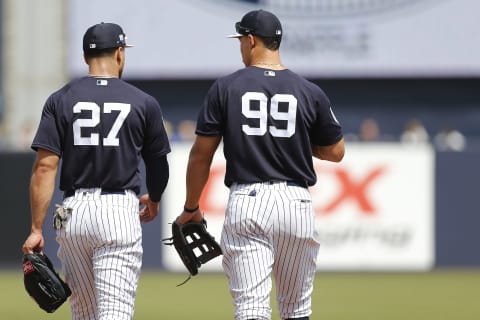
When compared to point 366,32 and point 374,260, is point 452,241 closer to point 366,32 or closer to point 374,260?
point 374,260

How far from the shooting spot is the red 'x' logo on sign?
47.7 ft

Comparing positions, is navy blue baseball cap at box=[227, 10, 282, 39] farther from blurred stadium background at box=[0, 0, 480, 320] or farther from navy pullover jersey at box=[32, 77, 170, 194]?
blurred stadium background at box=[0, 0, 480, 320]

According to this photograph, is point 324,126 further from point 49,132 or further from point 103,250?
point 49,132

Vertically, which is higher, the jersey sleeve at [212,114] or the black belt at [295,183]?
the jersey sleeve at [212,114]

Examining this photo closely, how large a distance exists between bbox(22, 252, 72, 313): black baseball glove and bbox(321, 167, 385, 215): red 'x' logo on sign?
324 inches

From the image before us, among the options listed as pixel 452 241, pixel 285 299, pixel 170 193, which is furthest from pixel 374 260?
pixel 285 299

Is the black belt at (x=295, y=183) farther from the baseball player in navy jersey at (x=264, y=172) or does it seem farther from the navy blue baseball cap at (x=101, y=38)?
the navy blue baseball cap at (x=101, y=38)

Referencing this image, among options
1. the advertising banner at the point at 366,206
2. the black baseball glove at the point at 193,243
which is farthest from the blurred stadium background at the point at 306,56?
the black baseball glove at the point at 193,243

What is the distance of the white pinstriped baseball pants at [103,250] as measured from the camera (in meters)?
6.10

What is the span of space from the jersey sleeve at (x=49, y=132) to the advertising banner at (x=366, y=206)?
818 centimetres

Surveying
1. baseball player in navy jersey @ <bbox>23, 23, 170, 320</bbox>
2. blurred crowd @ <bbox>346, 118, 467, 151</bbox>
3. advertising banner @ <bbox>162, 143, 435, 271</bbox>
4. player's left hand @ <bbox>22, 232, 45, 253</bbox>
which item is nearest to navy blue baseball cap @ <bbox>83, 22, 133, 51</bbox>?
baseball player in navy jersey @ <bbox>23, 23, 170, 320</bbox>

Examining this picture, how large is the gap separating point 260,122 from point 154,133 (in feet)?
1.85

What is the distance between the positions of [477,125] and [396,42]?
7.69 ft

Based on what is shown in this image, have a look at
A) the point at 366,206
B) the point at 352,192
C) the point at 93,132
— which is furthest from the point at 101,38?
the point at 366,206
